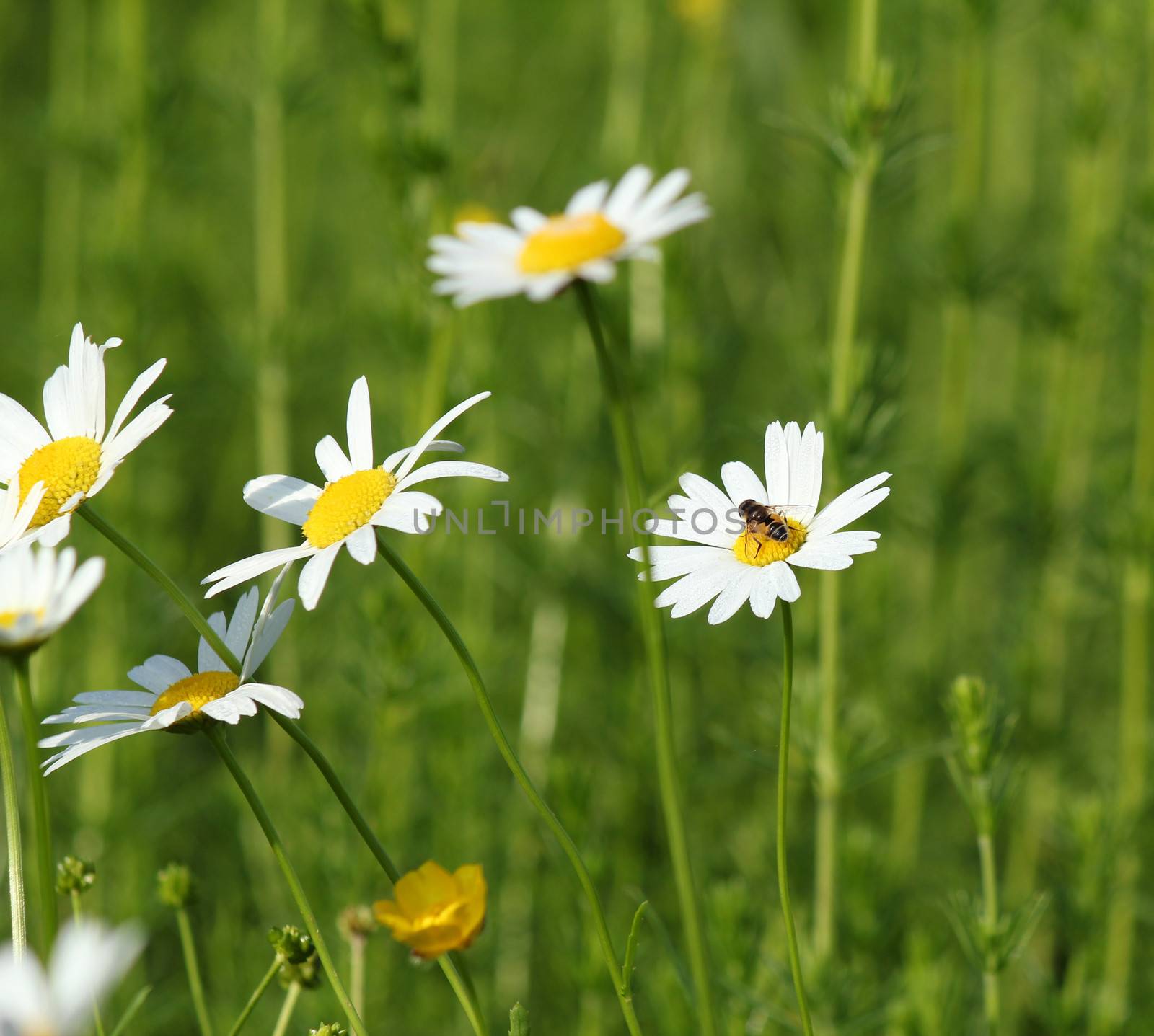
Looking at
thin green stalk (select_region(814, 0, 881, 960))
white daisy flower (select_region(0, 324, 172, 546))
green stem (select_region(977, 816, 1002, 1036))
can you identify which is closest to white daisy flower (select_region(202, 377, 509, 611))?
white daisy flower (select_region(0, 324, 172, 546))

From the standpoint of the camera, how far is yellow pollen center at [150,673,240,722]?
39.5 inches

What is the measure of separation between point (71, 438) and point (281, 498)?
0.19 metres

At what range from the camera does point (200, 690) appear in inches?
39.9

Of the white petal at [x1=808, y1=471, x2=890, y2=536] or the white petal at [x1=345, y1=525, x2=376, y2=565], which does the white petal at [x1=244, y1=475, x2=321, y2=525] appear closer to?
the white petal at [x1=345, y1=525, x2=376, y2=565]

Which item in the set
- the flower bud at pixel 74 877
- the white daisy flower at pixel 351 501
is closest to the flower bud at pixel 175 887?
the flower bud at pixel 74 877

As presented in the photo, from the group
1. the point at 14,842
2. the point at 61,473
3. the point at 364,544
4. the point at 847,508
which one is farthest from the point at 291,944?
the point at 847,508

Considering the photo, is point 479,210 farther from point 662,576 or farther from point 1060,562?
point 662,576

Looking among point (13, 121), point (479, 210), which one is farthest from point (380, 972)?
point (13, 121)

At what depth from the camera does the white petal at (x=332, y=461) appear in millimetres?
1188

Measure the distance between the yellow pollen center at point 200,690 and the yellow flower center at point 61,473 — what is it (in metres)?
0.18

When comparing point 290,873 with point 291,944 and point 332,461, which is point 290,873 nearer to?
point 291,944

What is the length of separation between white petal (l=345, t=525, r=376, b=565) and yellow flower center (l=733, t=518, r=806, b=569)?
347 mm

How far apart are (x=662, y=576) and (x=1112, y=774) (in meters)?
1.86

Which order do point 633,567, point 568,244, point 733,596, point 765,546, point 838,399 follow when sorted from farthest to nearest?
point 633,567 < point 838,399 < point 568,244 < point 765,546 < point 733,596
